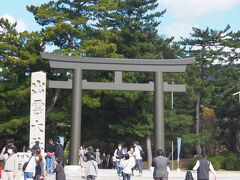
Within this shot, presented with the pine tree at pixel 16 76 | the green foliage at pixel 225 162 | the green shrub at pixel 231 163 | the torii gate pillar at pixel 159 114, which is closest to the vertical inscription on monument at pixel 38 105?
the torii gate pillar at pixel 159 114

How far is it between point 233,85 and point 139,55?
38.0 ft

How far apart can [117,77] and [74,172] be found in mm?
7150

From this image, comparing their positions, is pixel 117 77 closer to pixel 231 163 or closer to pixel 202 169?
pixel 202 169

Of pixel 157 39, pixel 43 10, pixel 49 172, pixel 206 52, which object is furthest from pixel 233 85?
pixel 49 172

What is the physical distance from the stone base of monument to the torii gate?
188cm

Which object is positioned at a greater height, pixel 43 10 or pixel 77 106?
pixel 43 10

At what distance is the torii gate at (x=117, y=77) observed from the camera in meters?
26.2

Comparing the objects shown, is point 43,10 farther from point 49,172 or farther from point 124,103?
point 49,172

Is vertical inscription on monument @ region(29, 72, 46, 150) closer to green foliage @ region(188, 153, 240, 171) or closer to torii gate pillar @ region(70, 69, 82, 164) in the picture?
torii gate pillar @ region(70, 69, 82, 164)

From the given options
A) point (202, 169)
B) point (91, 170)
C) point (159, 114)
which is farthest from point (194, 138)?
point (202, 169)

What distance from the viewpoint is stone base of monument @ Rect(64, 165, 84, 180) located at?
882 inches

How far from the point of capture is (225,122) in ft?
159

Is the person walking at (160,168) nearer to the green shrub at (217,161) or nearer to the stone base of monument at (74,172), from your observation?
the stone base of monument at (74,172)

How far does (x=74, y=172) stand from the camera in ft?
76.9
